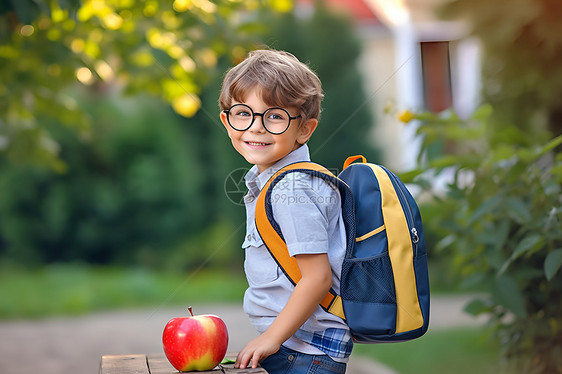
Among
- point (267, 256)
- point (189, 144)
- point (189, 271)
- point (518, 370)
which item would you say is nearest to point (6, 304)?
point (189, 271)

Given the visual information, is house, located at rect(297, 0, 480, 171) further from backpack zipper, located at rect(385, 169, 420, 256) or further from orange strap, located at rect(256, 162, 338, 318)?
orange strap, located at rect(256, 162, 338, 318)

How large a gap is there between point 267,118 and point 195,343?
570 millimetres

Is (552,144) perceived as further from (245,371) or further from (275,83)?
(245,371)

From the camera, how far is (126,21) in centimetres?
361

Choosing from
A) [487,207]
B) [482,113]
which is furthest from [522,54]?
[487,207]

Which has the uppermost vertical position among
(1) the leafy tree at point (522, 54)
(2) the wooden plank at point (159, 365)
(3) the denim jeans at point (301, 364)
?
(1) the leafy tree at point (522, 54)

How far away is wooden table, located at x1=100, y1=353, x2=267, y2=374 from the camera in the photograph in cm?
148

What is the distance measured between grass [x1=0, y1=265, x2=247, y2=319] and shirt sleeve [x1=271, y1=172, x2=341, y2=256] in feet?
18.1

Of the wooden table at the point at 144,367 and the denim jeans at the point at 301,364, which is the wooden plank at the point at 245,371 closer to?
the wooden table at the point at 144,367

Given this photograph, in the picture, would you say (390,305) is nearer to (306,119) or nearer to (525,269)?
(306,119)

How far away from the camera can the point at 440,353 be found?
4582mm

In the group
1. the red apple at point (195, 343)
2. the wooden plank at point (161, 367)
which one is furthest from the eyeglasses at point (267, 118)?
the wooden plank at point (161, 367)

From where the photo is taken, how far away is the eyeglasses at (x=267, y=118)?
1609 mm

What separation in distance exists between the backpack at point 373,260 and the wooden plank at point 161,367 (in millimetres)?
281
